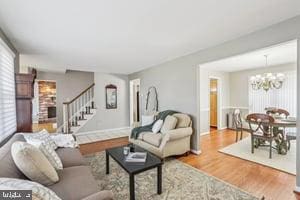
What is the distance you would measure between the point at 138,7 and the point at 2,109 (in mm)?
2569

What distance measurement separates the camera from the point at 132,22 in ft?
7.27

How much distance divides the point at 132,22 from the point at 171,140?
230 centimetres

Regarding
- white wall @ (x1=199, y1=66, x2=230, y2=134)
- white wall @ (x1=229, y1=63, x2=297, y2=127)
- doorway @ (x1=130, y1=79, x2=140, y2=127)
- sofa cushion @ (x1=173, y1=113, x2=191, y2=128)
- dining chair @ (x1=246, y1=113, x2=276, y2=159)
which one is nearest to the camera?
dining chair @ (x1=246, y1=113, x2=276, y2=159)

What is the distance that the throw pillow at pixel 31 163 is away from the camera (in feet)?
4.27

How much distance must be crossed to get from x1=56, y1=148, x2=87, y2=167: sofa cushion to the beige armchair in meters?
1.46

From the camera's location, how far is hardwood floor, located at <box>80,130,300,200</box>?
216cm

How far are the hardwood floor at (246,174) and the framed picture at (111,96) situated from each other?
2.76 m

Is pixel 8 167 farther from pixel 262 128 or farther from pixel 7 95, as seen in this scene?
pixel 262 128

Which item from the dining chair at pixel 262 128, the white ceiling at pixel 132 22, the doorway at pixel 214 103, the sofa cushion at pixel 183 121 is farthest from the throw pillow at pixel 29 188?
the doorway at pixel 214 103

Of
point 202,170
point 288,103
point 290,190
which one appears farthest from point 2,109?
point 288,103

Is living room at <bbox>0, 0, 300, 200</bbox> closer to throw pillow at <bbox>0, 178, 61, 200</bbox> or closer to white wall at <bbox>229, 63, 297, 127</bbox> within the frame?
throw pillow at <bbox>0, 178, 61, 200</bbox>

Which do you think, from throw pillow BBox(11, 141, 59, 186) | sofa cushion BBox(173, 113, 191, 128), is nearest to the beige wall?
sofa cushion BBox(173, 113, 191, 128)

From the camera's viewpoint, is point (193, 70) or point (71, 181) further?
point (193, 70)

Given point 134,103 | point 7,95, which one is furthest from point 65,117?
point 134,103
